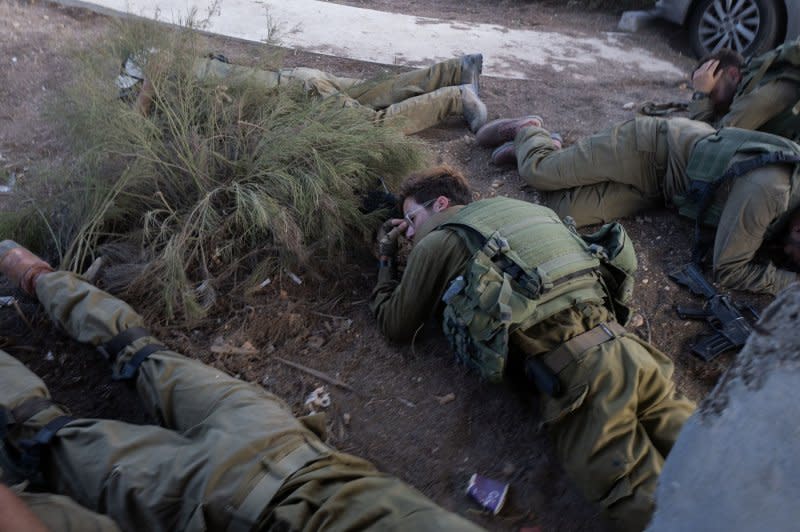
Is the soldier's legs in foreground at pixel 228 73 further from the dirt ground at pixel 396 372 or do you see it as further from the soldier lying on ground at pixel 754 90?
the soldier lying on ground at pixel 754 90

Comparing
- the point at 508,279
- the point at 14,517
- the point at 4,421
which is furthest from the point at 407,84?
the point at 14,517

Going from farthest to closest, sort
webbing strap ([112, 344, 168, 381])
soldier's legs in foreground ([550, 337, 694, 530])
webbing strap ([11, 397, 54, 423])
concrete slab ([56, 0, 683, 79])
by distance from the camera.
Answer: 1. concrete slab ([56, 0, 683, 79])
2. webbing strap ([112, 344, 168, 381])
3. webbing strap ([11, 397, 54, 423])
4. soldier's legs in foreground ([550, 337, 694, 530])

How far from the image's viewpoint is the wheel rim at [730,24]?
4969 millimetres

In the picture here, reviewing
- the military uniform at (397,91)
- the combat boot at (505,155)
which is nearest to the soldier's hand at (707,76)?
the combat boot at (505,155)

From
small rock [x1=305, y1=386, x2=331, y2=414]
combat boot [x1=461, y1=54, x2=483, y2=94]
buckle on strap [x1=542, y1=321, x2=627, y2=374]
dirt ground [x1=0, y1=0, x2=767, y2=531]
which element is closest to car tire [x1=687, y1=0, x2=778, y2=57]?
combat boot [x1=461, y1=54, x2=483, y2=94]

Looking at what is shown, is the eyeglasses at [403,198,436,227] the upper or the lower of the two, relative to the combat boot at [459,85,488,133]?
lower

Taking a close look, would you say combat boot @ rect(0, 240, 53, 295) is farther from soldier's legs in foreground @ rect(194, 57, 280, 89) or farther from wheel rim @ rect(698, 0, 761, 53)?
wheel rim @ rect(698, 0, 761, 53)

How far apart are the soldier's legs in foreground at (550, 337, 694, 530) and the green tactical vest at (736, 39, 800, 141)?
2384 millimetres

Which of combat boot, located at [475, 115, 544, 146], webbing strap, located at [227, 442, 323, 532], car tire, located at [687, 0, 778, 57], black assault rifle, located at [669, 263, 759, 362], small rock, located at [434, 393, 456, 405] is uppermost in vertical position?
car tire, located at [687, 0, 778, 57]

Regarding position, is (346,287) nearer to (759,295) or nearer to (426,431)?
(426,431)

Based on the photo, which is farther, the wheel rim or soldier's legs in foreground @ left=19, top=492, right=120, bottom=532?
the wheel rim

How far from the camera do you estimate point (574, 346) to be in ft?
6.40

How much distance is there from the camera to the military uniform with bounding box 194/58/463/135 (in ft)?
11.8

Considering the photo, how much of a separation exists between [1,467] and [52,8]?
5094 mm
